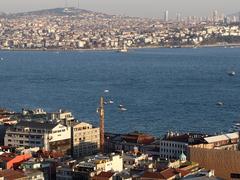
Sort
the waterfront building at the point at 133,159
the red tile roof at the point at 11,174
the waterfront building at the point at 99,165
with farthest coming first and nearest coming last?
the waterfront building at the point at 133,159, the waterfront building at the point at 99,165, the red tile roof at the point at 11,174

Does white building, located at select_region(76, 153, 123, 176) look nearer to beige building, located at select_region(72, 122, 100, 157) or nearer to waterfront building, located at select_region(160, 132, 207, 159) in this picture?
waterfront building, located at select_region(160, 132, 207, 159)

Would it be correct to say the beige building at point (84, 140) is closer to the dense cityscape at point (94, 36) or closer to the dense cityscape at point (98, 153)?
the dense cityscape at point (98, 153)

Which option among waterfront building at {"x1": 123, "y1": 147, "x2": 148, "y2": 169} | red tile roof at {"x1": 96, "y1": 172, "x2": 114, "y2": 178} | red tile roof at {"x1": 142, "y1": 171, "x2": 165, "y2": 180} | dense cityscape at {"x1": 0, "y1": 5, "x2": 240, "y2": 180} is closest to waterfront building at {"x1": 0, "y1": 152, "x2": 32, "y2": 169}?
dense cityscape at {"x1": 0, "y1": 5, "x2": 240, "y2": 180}

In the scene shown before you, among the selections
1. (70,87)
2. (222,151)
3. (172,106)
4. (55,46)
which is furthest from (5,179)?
(55,46)

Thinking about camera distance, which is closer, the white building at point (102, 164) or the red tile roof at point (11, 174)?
the red tile roof at point (11, 174)

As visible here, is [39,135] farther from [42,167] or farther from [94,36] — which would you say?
[94,36]

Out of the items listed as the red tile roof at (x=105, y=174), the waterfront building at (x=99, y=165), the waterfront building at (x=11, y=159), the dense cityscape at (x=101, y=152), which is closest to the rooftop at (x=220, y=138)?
the dense cityscape at (x=101, y=152)
